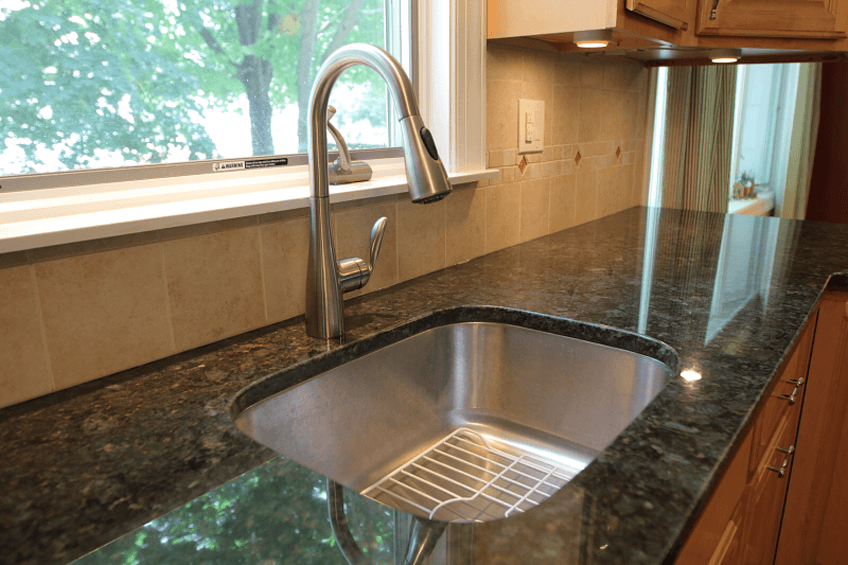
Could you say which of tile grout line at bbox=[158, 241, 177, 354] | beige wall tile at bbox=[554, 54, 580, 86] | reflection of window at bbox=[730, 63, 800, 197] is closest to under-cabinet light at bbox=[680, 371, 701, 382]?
tile grout line at bbox=[158, 241, 177, 354]

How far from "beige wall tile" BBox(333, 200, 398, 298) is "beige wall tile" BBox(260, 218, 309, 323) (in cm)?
8

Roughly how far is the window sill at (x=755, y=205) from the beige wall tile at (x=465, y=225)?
2.69m

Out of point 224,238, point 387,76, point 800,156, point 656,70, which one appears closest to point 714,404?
point 387,76

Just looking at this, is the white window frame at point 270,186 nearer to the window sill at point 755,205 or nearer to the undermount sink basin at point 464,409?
the undermount sink basin at point 464,409

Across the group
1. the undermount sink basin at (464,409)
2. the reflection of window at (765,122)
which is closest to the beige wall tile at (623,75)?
the undermount sink basin at (464,409)

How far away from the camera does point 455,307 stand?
106 cm

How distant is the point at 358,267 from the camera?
928mm

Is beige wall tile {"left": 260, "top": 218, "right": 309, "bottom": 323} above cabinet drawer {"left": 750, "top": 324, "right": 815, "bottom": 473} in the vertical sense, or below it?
above

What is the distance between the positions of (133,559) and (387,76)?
562 millimetres

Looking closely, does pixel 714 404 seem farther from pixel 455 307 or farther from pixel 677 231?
pixel 677 231

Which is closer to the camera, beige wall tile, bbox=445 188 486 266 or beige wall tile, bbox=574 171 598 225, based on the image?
beige wall tile, bbox=445 188 486 266

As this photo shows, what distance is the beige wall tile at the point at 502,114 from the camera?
1401 millimetres

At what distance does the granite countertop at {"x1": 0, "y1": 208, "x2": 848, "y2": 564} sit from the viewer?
48 cm

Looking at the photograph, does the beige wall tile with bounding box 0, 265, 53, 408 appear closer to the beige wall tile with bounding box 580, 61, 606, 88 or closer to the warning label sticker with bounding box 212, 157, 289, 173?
the warning label sticker with bounding box 212, 157, 289, 173
